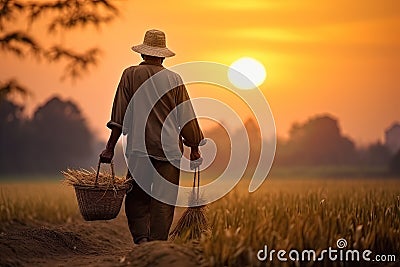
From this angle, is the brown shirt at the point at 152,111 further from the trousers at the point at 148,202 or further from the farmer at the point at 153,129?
the trousers at the point at 148,202

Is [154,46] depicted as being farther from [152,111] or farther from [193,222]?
[193,222]

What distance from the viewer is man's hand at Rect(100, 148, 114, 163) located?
25.1 ft

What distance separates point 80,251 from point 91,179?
103 centimetres

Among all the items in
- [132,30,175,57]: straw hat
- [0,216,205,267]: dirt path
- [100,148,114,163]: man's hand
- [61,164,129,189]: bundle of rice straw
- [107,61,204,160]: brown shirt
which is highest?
[132,30,175,57]: straw hat

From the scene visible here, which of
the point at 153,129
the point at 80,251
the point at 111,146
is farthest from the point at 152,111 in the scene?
the point at 80,251

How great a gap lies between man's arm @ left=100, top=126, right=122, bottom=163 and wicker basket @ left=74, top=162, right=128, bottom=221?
8 centimetres

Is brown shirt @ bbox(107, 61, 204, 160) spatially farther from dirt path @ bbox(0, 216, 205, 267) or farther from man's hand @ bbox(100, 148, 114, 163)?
dirt path @ bbox(0, 216, 205, 267)

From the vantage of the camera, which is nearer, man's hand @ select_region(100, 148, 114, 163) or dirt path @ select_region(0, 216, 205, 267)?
dirt path @ select_region(0, 216, 205, 267)

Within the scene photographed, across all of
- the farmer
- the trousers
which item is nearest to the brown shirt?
the farmer

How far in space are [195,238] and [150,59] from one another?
5.72ft

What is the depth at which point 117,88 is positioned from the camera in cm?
794

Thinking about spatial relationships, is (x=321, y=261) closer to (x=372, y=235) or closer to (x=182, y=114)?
(x=372, y=235)

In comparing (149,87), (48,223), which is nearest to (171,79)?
(149,87)

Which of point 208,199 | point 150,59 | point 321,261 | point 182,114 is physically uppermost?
point 150,59
